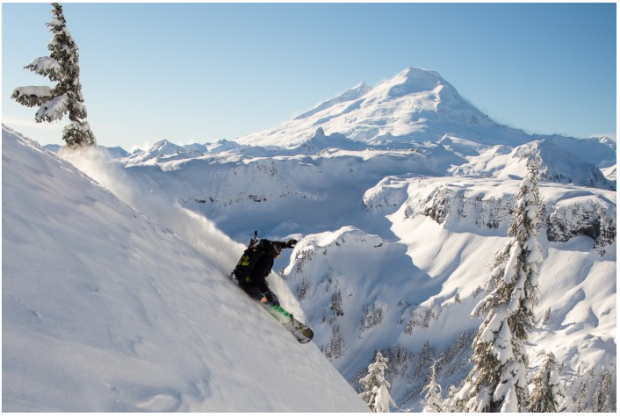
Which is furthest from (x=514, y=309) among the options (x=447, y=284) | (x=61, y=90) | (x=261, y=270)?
(x=447, y=284)

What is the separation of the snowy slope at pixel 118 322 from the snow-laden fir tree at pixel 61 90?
11533 mm

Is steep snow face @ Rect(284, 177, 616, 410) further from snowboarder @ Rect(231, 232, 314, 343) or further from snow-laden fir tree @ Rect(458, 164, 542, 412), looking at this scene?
snowboarder @ Rect(231, 232, 314, 343)

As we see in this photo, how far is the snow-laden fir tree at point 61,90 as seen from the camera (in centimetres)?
1773

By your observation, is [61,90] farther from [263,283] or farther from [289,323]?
[289,323]

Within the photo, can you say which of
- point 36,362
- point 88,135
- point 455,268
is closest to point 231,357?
point 36,362

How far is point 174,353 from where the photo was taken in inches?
197

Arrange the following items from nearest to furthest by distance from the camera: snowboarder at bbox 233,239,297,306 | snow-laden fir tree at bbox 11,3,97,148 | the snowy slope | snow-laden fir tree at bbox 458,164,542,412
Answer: the snowy slope
snowboarder at bbox 233,239,297,306
snow-laden fir tree at bbox 458,164,542,412
snow-laden fir tree at bbox 11,3,97,148

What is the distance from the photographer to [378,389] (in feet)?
65.1

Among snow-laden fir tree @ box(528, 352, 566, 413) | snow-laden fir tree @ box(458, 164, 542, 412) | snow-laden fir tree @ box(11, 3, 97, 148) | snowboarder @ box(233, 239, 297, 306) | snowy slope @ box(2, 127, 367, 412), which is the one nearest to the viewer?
snowy slope @ box(2, 127, 367, 412)

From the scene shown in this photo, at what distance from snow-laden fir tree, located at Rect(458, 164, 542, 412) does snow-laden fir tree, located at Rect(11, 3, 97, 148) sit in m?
18.1

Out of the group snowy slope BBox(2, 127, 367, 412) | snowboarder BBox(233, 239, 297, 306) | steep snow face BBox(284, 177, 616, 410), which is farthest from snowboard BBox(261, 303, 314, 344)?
steep snow face BBox(284, 177, 616, 410)

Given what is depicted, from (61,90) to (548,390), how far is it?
23151 millimetres

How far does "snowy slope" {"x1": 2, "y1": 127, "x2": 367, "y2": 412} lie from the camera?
3.71 m

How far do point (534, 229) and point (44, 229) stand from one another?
1290cm
